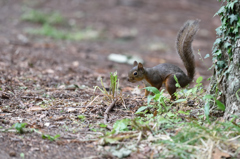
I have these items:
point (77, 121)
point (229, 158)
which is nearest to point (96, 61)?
point (77, 121)

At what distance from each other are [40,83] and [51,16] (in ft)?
22.7

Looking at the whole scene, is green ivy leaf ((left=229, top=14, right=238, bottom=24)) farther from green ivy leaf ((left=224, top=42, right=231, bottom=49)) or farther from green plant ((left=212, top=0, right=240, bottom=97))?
green ivy leaf ((left=224, top=42, right=231, bottom=49))

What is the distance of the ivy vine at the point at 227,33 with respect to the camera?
8.00 ft

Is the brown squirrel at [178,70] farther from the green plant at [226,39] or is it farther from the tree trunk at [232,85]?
the tree trunk at [232,85]

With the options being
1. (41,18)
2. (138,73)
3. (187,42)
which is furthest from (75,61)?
(41,18)

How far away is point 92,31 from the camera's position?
9758 mm

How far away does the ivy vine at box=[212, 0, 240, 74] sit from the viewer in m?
2.44

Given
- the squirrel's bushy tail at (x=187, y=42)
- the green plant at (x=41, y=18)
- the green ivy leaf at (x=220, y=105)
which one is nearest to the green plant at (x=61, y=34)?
the green plant at (x=41, y=18)

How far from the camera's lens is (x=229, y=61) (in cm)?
253

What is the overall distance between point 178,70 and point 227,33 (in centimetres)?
125

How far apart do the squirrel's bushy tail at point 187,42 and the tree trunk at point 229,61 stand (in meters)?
0.65

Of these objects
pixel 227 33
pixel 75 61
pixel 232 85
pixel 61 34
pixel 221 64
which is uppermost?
pixel 61 34

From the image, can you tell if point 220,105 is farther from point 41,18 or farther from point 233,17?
point 41,18

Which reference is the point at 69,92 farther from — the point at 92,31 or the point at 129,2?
the point at 129,2
